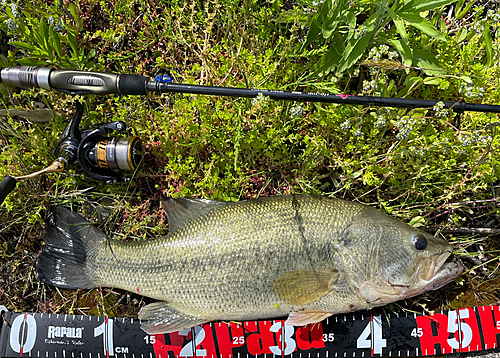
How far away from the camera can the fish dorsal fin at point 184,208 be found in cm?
263

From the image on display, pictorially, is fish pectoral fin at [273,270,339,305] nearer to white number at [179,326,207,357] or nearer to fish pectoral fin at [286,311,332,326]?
fish pectoral fin at [286,311,332,326]

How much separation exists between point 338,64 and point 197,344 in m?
2.51

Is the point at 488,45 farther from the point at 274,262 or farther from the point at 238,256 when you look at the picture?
the point at 238,256

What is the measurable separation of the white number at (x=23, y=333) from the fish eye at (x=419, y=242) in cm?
305

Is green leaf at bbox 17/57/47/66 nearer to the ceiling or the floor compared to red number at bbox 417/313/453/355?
nearer to the ceiling

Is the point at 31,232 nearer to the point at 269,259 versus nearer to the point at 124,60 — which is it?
the point at 124,60

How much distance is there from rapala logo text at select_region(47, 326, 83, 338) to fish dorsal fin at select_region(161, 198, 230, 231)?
1.21 meters

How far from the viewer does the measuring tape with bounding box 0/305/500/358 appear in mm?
2799

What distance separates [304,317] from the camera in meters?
2.54

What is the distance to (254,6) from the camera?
2916 mm

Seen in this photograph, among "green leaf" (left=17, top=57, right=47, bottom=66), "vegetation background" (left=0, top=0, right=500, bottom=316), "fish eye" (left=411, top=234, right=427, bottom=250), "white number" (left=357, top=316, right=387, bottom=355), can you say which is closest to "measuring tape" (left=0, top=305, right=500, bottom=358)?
"white number" (left=357, top=316, right=387, bottom=355)

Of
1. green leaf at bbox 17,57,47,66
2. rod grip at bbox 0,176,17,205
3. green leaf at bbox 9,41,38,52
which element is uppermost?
green leaf at bbox 9,41,38,52

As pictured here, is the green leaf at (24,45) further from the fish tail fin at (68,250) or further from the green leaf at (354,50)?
the green leaf at (354,50)

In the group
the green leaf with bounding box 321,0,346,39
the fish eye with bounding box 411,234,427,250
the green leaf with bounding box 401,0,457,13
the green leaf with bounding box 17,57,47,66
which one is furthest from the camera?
the green leaf with bounding box 17,57,47,66
